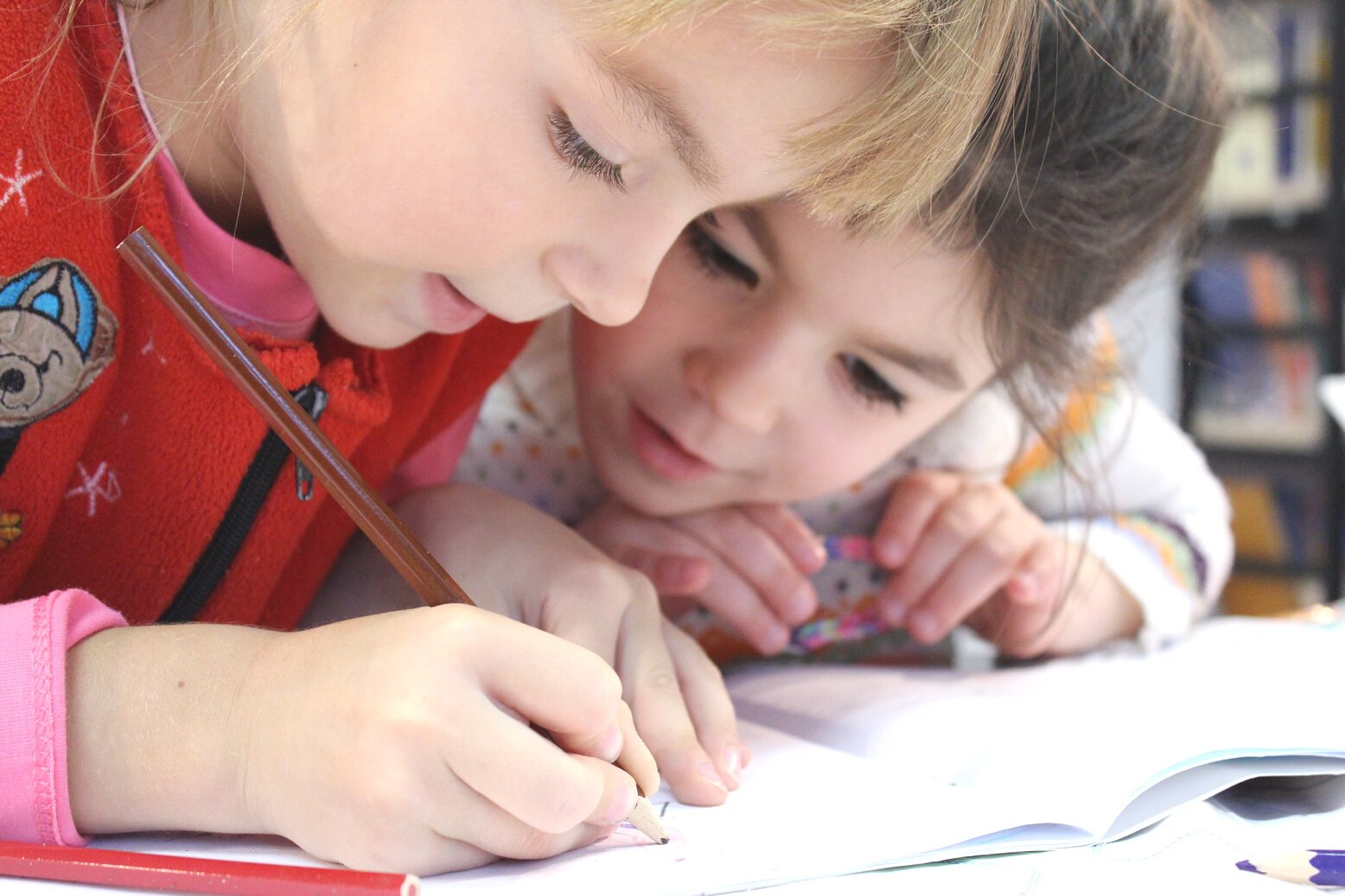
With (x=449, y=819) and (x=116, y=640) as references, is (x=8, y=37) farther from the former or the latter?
(x=449, y=819)

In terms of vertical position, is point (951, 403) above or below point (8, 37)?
below

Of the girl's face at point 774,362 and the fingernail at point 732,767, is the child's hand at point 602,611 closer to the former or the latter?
the fingernail at point 732,767

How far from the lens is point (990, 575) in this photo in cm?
76

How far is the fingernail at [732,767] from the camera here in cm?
47

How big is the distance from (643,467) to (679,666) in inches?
7.4

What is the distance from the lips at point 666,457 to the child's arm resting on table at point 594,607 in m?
0.11

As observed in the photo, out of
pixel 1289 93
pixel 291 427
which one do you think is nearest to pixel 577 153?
pixel 291 427

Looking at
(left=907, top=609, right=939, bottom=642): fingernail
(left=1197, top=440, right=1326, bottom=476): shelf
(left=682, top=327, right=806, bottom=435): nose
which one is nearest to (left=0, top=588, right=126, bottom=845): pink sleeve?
(left=682, top=327, right=806, bottom=435): nose

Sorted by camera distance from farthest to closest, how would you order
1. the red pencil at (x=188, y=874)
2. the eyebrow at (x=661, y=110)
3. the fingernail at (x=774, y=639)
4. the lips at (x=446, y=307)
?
the fingernail at (x=774, y=639), the lips at (x=446, y=307), the eyebrow at (x=661, y=110), the red pencil at (x=188, y=874)

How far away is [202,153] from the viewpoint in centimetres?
55

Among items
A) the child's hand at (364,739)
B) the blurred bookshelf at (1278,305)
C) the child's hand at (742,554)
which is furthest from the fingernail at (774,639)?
the blurred bookshelf at (1278,305)

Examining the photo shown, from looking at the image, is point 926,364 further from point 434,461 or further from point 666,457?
point 434,461

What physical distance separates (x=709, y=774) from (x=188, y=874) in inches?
7.5

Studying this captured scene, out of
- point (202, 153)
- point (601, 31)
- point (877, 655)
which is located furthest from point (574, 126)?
point (877, 655)
